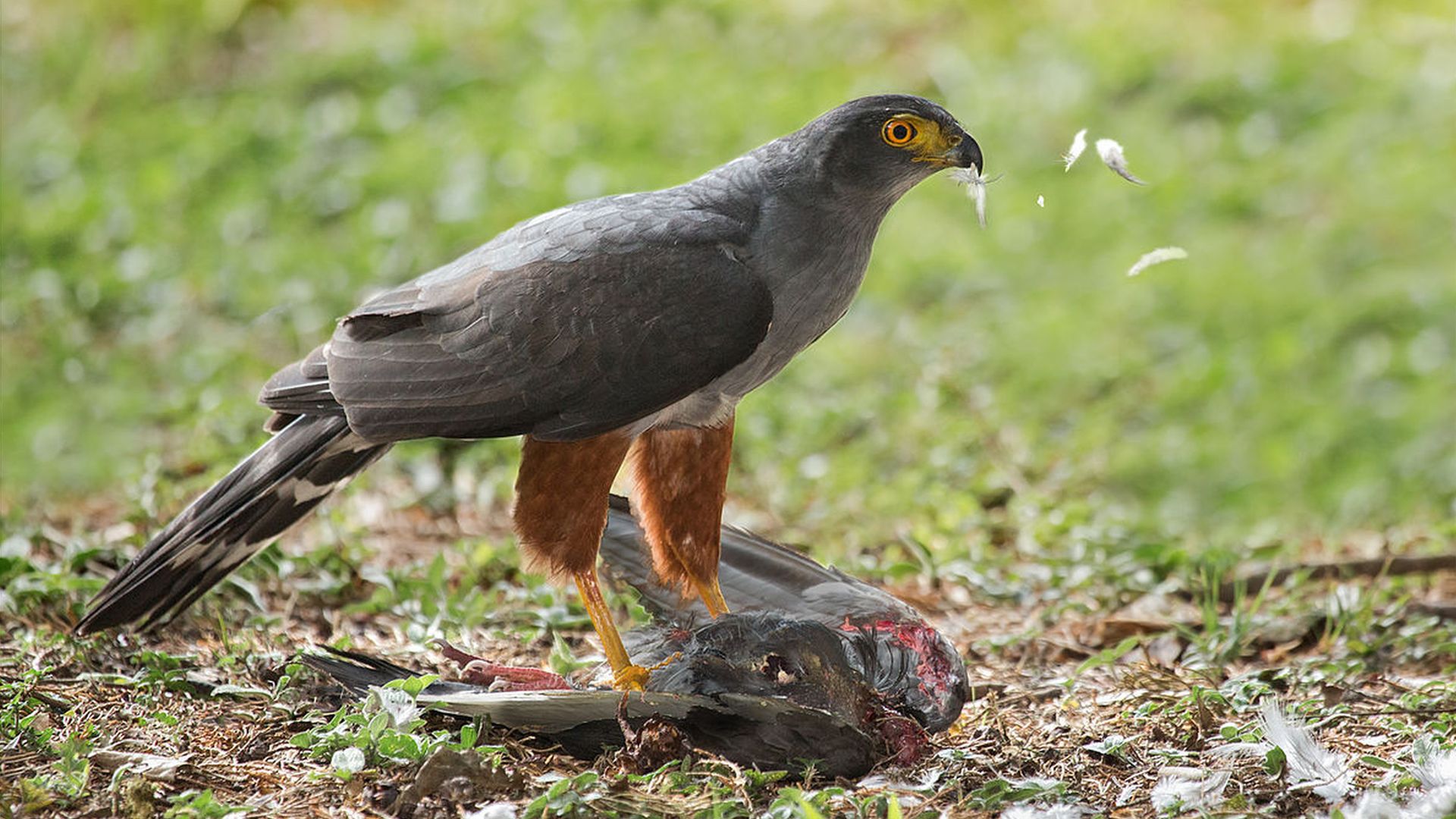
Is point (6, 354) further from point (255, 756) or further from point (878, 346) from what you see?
point (255, 756)

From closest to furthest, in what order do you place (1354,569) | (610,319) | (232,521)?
(610,319) → (232,521) → (1354,569)

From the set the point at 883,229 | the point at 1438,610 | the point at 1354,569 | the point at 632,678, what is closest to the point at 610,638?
the point at 632,678

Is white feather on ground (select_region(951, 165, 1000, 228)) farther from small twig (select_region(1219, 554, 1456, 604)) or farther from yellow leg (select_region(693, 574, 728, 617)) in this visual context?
small twig (select_region(1219, 554, 1456, 604))

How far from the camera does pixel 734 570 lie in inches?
186

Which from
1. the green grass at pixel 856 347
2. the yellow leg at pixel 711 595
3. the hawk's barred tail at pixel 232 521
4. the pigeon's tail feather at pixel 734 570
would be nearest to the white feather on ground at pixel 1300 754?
the green grass at pixel 856 347

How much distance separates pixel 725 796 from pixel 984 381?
4.87 meters

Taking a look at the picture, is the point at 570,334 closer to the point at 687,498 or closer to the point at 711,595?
the point at 687,498

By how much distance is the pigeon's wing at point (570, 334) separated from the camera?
4027 millimetres

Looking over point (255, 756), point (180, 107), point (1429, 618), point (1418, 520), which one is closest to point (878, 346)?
point (1418, 520)

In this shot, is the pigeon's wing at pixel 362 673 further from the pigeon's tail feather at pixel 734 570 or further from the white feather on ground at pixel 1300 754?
the white feather on ground at pixel 1300 754

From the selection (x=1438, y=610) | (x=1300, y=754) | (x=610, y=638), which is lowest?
(x=1438, y=610)

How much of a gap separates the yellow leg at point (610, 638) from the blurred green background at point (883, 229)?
2150mm

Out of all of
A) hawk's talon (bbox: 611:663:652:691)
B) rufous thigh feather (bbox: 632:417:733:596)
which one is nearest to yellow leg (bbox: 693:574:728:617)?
rufous thigh feather (bbox: 632:417:733:596)

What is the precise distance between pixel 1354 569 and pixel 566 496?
3120mm
